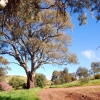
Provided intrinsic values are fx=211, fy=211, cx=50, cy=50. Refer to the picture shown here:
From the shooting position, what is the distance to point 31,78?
25266 millimetres

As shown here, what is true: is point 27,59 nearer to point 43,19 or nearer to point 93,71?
point 43,19

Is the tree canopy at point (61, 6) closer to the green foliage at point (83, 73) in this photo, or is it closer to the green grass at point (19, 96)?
the green grass at point (19, 96)

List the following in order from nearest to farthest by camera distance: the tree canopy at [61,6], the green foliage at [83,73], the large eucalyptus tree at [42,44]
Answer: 1. the tree canopy at [61,6]
2. the large eucalyptus tree at [42,44]
3. the green foliage at [83,73]

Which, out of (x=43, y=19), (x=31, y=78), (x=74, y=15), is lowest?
(x=31, y=78)

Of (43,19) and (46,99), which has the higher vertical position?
(43,19)

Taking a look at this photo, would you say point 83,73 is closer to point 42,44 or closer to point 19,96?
point 42,44

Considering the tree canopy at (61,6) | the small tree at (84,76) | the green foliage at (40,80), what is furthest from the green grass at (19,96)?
the green foliage at (40,80)

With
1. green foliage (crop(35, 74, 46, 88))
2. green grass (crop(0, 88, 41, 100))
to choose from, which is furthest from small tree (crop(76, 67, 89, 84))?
green foliage (crop(35, 74, 46, 88))

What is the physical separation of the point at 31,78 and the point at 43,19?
7151mm

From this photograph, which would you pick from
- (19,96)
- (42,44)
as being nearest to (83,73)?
(42,44)

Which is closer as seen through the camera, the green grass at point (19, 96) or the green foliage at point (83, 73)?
the green grass at point (19, 96)

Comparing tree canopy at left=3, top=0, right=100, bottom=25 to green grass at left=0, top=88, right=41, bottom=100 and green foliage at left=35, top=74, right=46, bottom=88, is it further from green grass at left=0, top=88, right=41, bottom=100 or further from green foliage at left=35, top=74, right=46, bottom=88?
green foliage at left=35, top=74, right=46, bottom=88

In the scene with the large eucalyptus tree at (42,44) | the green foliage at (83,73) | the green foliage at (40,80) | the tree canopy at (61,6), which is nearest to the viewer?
the tree canopy at (61,6)

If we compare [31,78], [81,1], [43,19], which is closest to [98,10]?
[81,1]
